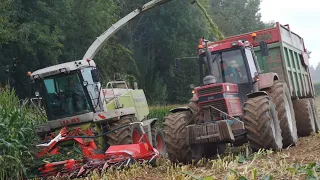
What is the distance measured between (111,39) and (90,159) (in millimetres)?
20088

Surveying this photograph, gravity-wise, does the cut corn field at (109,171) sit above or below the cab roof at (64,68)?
below

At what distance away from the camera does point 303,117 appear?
11648mm

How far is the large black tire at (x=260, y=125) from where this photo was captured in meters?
7.62

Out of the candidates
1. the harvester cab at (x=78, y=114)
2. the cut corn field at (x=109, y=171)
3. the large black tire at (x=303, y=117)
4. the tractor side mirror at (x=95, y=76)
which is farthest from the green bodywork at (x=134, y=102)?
the large black tire at (x=303, y=117)

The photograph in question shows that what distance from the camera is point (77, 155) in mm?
8602

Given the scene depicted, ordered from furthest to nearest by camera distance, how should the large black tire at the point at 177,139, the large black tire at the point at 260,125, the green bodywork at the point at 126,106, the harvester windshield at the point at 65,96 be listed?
the harvester windshield at the point at 65,96 → the green bodywork at the point at 126,106 → the large black tire at the point at 177,139 → the large black tire at the point at 260,125

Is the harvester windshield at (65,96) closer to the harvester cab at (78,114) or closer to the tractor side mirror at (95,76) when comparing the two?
the harvester cab at (78,114)

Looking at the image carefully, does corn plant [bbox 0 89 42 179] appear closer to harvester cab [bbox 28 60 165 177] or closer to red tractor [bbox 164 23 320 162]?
harvester cab [bbox 28 60 165 177]

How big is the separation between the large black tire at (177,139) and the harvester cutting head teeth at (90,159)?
17.3 inches

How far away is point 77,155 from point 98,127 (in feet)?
4.61

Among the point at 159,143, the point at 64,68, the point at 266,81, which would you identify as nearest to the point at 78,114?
the point at 64,68

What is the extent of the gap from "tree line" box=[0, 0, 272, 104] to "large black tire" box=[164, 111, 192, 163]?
38.5 ft

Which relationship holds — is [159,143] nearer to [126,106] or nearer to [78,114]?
[126,106]

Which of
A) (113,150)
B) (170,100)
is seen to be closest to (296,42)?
(113,150)
